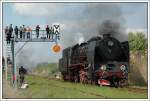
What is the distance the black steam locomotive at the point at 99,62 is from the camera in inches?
758

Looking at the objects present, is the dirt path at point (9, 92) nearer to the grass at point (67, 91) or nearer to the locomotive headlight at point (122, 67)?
the grass at point (67, 91)

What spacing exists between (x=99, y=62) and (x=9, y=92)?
3.82 meters

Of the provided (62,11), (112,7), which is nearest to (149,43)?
(112,7)

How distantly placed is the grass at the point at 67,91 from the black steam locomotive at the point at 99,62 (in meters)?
0.63

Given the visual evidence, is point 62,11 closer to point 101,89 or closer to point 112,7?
point 112,7

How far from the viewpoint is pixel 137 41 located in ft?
60.6

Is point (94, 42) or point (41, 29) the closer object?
point (41, 29)

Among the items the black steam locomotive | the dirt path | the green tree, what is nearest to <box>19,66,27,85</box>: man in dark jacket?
the dirt path

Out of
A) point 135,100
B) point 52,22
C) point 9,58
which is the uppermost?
point 52,22

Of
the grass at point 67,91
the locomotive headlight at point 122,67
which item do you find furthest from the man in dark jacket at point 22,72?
the locomotive headlight at point 122,67

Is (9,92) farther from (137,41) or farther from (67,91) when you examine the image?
(137,41)

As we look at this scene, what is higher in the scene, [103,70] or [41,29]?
[41,29]

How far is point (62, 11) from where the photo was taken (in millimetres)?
18000

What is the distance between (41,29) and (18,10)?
1.08 meters
